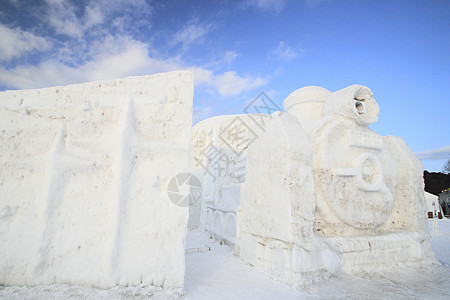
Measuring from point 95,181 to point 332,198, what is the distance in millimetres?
3458

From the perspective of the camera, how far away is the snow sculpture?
344 cm

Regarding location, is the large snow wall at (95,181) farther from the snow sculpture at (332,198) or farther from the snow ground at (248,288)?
the snow sculpture at (332,198)

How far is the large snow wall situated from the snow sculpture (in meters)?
1.54

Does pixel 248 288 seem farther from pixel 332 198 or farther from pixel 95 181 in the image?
pixel 95 181

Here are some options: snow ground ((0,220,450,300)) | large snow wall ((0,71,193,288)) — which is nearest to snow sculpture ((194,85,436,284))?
snow ground ((0,220,450,300))

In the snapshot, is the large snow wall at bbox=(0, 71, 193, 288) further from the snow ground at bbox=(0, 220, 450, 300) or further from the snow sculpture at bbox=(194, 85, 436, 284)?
the snow sculpture at bbox=(194, 85, 436, 284)

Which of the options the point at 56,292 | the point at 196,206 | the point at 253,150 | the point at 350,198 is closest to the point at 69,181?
the point at 56,292

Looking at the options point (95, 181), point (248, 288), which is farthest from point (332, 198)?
point (95, 181)

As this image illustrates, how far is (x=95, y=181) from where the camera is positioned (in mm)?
2590

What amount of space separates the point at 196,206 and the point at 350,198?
617 cm

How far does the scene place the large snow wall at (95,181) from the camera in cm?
242

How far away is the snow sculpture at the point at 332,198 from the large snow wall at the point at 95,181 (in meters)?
1.54

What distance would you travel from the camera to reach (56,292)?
88.6 inches

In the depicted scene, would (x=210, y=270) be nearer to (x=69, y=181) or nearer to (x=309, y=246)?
(x=309, y=246)
